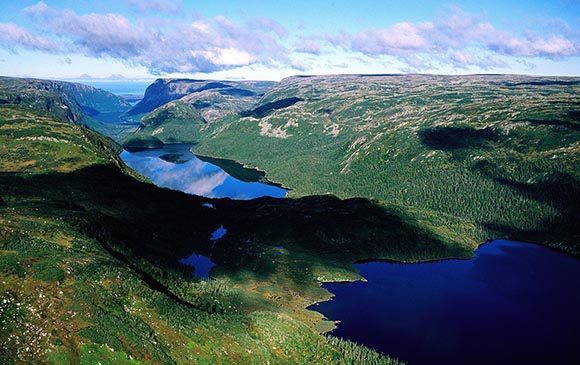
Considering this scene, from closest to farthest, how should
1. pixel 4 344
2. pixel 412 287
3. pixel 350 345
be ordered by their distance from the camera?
pixel 4 344
pixel 350 345
pixel 412 287

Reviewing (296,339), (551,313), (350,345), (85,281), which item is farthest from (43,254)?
(551,313)

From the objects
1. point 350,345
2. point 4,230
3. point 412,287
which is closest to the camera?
point 4,230

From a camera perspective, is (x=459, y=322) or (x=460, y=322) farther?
(x=460, y=322)

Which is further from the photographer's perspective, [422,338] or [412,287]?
[412,287]

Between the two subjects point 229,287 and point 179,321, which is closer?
point 179,321

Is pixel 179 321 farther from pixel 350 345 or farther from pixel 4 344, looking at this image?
pixel 350 345

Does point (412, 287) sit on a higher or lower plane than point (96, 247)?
lower

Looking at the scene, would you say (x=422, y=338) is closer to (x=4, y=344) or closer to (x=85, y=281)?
(x=85, y=281)

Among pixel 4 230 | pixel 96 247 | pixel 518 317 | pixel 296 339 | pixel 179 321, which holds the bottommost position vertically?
pixel 518 317

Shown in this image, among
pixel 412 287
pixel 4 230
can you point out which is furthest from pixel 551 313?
pixel 4 230
